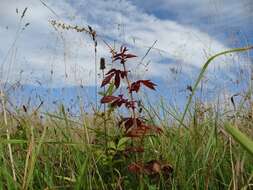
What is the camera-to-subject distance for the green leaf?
0.49 metres

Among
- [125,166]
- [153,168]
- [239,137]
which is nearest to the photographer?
[239,137]

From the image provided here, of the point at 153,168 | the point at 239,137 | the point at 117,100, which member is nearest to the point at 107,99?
the point at 117,100

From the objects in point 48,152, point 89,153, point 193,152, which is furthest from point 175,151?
point 48,152

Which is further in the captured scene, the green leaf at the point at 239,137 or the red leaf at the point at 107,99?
the red leaf at the point at 107,99

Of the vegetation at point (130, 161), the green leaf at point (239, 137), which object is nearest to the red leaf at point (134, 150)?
the vegetation at point (130, 161)

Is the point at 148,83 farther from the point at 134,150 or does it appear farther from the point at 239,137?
the point at 239,137

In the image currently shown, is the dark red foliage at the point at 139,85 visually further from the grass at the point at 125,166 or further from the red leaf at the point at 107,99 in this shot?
the grass at the point at 125,166

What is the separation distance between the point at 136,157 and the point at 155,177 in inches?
7.4

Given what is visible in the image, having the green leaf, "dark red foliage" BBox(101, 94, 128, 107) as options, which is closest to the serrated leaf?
"dark red foliage" BBox(101, 94, 128, 107)

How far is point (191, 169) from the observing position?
177 centimetres

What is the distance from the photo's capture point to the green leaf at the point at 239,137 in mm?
488

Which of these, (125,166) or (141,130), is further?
(125,166)

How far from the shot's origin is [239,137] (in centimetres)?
50

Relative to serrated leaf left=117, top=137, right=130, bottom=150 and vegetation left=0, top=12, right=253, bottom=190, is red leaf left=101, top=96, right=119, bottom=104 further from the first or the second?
serrated leaf left=117, top=137, right=130, bottom=150
